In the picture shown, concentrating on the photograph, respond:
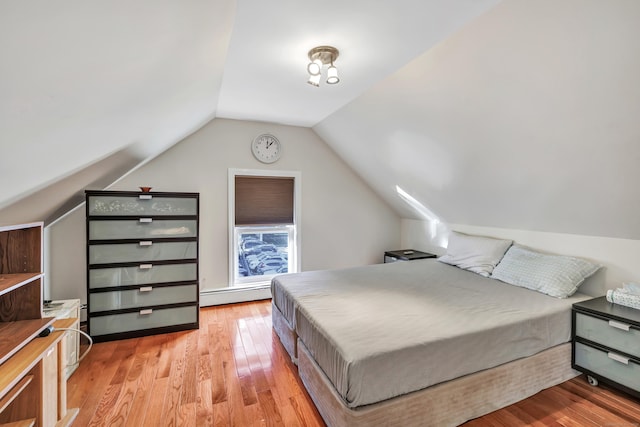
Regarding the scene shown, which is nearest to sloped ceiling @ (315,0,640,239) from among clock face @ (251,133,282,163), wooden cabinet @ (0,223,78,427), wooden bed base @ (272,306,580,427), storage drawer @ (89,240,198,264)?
clock face @ (251,133,282,163)

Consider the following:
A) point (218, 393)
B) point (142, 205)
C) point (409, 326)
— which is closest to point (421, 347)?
point (409, 326)

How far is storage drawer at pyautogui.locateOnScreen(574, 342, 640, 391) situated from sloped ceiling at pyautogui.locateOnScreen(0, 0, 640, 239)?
96 centimetres

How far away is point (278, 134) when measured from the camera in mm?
3996

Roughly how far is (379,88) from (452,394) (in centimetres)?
238

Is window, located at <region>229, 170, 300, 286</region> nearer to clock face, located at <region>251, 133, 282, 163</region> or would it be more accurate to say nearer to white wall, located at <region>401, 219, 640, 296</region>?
clock face, located at <region>251, 133, 282, 163</region>

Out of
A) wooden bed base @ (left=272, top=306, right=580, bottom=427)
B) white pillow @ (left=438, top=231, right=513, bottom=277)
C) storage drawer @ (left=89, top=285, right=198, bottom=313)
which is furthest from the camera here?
white pillow @ (left=438, top=231, right=513, bottom=277)

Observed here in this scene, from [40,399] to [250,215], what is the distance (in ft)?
8.77

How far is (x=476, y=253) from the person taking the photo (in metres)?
3.21

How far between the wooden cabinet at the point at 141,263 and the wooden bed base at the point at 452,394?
1.50 metres

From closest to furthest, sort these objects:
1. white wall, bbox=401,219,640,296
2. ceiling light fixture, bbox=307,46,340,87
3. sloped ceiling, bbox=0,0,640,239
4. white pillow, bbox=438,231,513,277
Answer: sloped ceiling, bbox=0,0,640,239 < ceiling light fixture, bbox=307,46,340,87 < white wall, bbox=401,219,640,296 < white pillow, bbox=438,231,513,277

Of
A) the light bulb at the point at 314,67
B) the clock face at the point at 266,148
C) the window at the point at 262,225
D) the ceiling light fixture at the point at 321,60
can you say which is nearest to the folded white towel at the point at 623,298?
the ceiling light fixture at the point at 321,60

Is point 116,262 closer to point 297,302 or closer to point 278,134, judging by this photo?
point 297,302

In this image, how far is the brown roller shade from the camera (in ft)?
12.7

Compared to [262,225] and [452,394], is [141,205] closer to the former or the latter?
[262,225]
